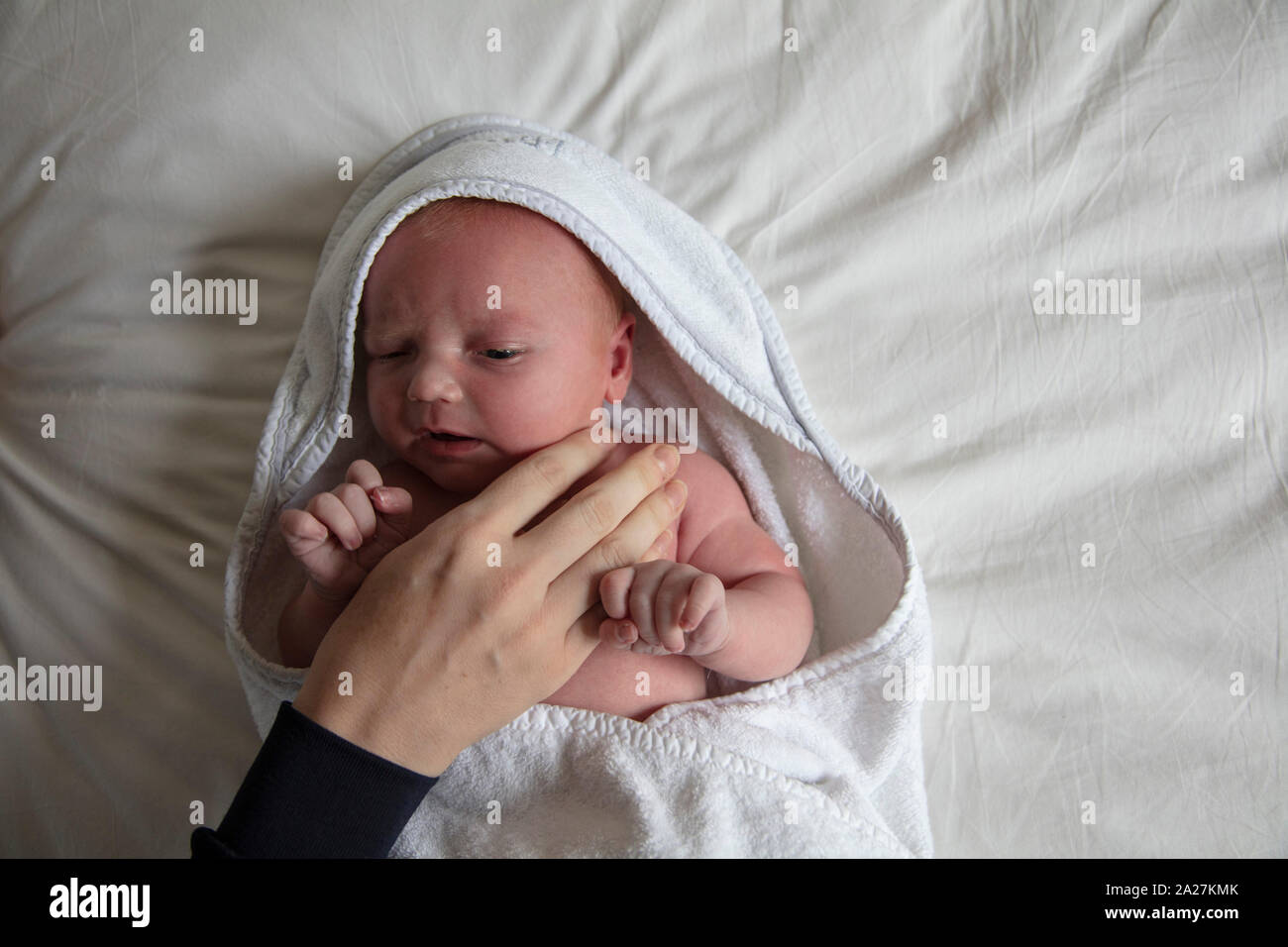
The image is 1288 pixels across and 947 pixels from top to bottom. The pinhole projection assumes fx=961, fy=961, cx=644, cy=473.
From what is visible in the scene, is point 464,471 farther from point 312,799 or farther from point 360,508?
point 312,799

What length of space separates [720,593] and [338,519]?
1.53 feet

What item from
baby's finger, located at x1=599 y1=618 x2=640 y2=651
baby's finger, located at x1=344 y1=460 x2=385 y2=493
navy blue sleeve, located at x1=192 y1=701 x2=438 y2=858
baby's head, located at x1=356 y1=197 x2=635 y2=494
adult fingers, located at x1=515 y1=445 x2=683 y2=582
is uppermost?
baby's head, located at x1=356 y1=197 x2=635 y2=494

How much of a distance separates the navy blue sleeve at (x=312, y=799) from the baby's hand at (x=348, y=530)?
20 cm

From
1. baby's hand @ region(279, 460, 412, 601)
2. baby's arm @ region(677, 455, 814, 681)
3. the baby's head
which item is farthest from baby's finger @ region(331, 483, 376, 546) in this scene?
baby's arm @ region(677, 455, 814, 681)

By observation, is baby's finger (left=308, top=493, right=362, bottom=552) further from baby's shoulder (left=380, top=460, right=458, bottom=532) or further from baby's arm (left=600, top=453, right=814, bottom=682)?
baby's arm (left=600, top=453, right=814, bottom=682)

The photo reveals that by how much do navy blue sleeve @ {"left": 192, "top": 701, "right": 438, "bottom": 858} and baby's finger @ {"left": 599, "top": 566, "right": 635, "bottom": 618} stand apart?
280 millimetres

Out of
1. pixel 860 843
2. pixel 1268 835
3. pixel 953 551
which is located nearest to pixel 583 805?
pixel 860 843

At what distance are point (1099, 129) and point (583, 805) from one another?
1.21 m

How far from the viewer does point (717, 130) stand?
4.68 ft

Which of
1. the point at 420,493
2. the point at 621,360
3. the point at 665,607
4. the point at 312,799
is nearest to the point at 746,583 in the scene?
the point at 665,607

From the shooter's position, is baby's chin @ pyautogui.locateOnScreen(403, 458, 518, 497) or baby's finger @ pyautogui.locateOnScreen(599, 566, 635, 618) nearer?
baby's finger @ pyautogui.locateOnScreen(599, 566, 635, 618)

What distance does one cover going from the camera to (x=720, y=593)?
41.3 inches

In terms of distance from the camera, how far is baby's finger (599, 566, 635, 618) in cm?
108

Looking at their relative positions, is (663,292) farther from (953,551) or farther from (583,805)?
(583,805)
